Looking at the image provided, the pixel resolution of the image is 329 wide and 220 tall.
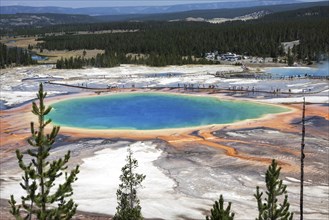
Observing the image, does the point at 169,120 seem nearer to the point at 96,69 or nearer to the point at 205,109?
the point at 205,109

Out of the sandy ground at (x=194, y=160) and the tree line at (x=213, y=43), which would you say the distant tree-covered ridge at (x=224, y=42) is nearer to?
A: the tree line at (x=213, y=43)

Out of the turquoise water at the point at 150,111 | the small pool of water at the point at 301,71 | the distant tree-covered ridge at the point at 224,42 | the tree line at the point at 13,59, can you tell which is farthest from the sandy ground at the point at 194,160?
the distant tree-covered ridge at the point at 224,42

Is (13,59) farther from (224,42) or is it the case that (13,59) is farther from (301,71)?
(301,71)

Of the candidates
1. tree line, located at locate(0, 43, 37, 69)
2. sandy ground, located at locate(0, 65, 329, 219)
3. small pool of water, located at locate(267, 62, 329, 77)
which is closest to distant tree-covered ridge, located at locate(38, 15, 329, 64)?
small pool of water, located at locate(267, 62, 329, 77)

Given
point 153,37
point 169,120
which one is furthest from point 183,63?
point 169,120

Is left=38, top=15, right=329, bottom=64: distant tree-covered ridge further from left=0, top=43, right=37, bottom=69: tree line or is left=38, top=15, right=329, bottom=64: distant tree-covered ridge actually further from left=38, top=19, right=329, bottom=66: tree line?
left=0, top=43, right=37, bottom=69: tree line

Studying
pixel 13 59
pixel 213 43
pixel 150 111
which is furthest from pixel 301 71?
pixel 13 59
